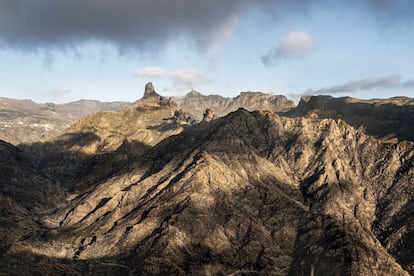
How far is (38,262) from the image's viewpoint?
182m

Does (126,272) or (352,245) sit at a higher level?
(352,245)

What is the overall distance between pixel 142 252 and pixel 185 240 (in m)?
17.3

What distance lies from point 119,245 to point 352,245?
294 feet

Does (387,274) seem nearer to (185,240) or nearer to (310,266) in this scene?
(310,266)

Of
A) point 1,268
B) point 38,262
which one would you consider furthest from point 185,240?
point 1,268

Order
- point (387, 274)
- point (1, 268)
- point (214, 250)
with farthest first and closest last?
point (214, 250), point (387, 274), point (1, 268)

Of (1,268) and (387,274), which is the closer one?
(1,268)

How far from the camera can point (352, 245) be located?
192 meters

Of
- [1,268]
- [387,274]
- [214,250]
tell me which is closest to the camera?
[1,268]

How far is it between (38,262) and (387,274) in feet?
413

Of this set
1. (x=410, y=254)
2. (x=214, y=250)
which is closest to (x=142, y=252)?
(x=214, y=250)

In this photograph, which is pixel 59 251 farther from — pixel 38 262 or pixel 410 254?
pixel 410 254

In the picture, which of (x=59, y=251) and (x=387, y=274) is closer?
(x=387, y=274)

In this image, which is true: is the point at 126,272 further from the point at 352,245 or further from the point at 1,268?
the point at 352,245
